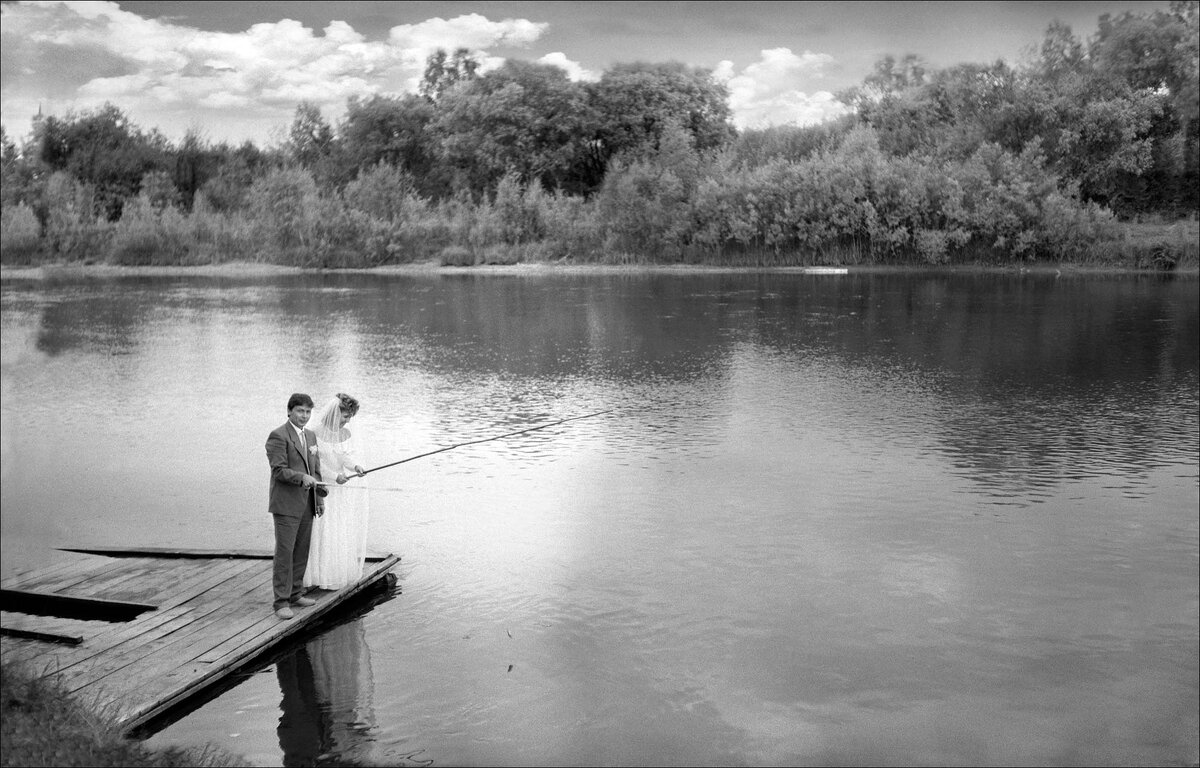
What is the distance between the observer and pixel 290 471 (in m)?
9.32

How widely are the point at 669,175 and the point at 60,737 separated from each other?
55328 millimetres

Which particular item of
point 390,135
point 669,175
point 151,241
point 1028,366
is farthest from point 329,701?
point 390,135

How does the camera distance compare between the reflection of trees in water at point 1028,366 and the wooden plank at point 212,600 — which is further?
the reflection of trees in water at point 1028,366

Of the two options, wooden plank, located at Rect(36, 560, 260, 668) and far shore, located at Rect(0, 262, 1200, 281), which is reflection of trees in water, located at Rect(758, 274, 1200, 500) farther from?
wooden plank, located at Rect(36, 560, 260, 668)

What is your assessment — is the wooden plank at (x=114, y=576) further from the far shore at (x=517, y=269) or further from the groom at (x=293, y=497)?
the far shore at (x=517, y=269)

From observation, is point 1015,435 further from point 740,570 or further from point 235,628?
point 235,628

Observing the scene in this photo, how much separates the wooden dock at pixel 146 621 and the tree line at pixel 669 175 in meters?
46.7

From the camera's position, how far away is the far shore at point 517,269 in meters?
51.1

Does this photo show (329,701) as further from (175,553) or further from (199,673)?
(175,553)

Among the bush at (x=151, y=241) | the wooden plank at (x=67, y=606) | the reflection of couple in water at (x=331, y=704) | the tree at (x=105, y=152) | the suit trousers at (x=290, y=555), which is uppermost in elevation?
the tree at (x=105, y=152)

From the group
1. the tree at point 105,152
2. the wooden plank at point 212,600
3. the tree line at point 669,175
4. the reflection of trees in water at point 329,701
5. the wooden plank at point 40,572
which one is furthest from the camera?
the tree at point 105,152

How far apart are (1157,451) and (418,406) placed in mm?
11625

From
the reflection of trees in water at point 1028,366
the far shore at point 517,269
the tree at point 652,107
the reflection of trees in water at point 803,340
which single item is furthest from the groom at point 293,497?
the tree at point 652,107

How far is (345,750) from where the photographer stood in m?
7.88
